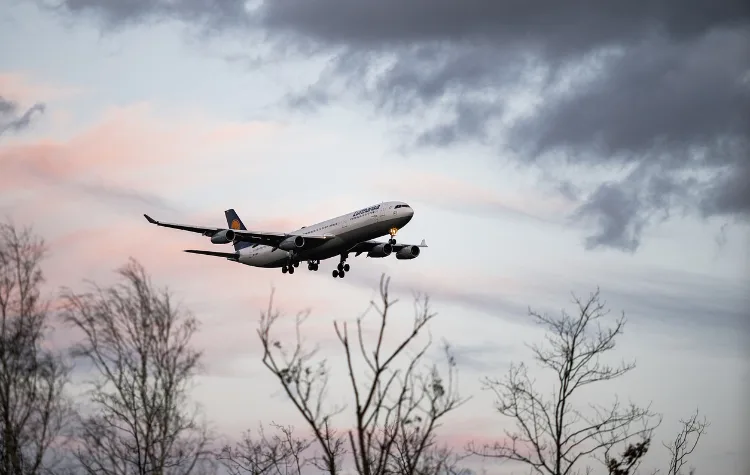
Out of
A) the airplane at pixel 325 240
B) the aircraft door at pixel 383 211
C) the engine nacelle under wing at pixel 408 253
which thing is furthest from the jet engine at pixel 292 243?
the engine nacelle under wing at pixel 408 253

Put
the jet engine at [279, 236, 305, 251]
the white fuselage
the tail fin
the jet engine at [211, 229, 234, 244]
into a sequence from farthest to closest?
the tail fin
the jet engine at [279, 236, 305, 251]
the white fuselage
the jet engine at [211, 229, 234, 244]

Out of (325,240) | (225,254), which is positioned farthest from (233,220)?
(325,240)

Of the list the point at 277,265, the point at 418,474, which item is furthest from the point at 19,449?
the point at 277,265

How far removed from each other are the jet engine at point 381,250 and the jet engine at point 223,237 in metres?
14.6

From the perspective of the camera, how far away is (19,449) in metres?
33.3

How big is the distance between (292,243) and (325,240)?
266 cm

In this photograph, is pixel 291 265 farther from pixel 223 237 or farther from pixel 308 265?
pixel 223 237

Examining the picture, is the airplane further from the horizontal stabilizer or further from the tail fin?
the tail fin

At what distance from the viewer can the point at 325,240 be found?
83.6 metres

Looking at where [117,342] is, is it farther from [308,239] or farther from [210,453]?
[308,239]

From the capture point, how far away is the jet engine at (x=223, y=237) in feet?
259

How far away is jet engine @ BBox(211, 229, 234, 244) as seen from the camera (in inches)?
3113

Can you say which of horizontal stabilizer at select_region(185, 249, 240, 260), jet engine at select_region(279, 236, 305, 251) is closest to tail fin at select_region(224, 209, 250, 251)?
horizontal stabilizer at select_region(185, 249, 240, 260)

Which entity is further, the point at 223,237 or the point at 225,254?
the point at 225,254
